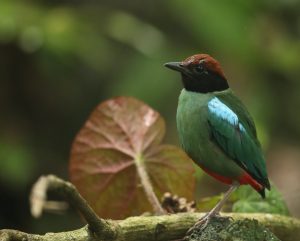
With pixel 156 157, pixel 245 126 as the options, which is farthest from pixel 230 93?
pixel 156 157

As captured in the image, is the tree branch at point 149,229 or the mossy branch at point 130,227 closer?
the mossy branch at point 130,227

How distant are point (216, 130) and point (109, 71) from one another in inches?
178

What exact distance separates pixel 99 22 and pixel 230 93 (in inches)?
157

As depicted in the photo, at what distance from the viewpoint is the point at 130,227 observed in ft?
8.03

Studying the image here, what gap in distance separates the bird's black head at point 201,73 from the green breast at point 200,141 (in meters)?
0.11

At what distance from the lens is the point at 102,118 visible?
3180 millimetres

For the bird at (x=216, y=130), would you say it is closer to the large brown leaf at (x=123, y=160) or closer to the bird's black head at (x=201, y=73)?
the bird's black head at (x=201, y=73)

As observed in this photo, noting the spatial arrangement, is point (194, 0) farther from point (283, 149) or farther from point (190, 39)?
point (283, 149)

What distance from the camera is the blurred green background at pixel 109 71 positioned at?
6012mm

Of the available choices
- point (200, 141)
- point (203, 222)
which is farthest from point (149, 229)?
point (200, 141)

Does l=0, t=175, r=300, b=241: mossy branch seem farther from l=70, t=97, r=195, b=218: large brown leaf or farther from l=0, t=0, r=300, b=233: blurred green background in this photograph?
l=0, t=0, r=300, b=233: blurred green background

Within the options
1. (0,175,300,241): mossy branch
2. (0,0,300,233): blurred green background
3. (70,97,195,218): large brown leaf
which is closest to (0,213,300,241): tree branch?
(0,175,300,241): mossy branch

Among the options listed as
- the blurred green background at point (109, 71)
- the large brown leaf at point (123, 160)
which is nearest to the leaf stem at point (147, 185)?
the large brown leaf at point (123, 160)

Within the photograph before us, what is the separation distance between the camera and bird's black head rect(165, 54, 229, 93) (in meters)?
2.87
